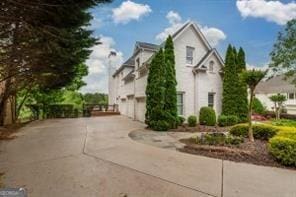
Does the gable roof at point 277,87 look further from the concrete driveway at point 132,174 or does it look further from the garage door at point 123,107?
the concrete driveway at point 132,174

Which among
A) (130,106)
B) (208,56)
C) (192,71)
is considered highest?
(208,56)

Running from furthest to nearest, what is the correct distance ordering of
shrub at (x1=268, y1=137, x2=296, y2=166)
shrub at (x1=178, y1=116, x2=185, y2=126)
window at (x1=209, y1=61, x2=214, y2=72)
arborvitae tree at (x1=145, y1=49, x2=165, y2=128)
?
Answer: window at (x1=209, y1=61, x2=214, y2=72) → shrub at (x1=178, y1=116, x2=185, y2=126) → arborvitae tree at (x1=145, y1=49, x2=165, y2=128) → shrub at (x1=268, y1=137, x2=296, y2=166)

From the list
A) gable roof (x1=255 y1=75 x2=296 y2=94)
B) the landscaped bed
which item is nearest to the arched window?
the landscaped bed

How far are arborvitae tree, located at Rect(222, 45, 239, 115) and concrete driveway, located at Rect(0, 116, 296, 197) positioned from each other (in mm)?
12055

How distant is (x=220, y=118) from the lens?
19.5m

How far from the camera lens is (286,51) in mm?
24062

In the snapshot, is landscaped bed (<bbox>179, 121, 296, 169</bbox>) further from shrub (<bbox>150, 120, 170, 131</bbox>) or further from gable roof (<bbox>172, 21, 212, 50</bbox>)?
gable roof (<bbox>172, 21, 212, 50</bbox>)

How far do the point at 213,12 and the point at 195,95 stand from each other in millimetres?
6911

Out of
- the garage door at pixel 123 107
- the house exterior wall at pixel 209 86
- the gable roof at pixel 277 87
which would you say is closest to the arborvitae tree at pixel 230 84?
the house exterior wall at pixel 209 86

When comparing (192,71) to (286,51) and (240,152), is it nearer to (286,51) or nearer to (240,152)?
(286,51)

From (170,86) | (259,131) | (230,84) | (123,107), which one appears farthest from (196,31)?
(123,107)

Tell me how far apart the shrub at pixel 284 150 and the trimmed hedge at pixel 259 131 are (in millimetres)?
3572

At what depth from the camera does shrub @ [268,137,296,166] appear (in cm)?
Result: 823

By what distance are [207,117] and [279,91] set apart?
2634 cm
